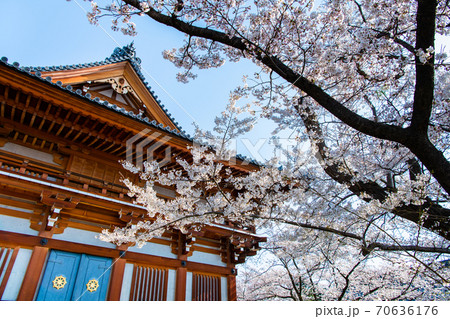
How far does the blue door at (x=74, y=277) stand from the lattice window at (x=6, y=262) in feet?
1.82

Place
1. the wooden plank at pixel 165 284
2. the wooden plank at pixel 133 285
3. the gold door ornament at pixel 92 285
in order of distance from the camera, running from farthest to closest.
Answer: the wooden plank at pixel 165 284 → the wooden plank at pixel 133 285 → the gold door ornament at pixel 92 285

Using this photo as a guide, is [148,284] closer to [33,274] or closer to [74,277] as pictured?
[74,277]

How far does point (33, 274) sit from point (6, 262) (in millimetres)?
507

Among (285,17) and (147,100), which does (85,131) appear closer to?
(147,100)

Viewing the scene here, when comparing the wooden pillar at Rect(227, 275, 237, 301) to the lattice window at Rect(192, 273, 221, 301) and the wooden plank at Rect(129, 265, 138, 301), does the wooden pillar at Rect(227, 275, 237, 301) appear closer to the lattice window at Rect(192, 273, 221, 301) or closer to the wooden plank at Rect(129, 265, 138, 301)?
the lattice window at Rect(192, 273, 221, 301)

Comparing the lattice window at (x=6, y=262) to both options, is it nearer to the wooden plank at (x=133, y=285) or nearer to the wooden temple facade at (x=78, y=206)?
the wooden temple facade at (x=78, y=206)

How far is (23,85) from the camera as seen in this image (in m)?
4.82

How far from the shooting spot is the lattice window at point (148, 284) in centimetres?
601

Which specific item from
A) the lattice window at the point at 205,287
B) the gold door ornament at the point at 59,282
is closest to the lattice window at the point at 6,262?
the gold door ornament at the point at 59,282

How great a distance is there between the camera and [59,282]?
17.2ft

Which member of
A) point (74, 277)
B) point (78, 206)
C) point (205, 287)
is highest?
point (78, 206)

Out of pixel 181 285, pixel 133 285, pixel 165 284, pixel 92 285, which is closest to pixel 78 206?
pixel 92 285

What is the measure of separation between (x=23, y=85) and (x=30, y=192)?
2044 mm

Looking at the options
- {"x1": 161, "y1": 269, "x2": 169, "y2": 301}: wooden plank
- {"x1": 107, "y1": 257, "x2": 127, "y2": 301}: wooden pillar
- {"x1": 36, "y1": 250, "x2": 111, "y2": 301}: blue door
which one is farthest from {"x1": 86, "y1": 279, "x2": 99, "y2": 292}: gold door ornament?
{"x1": 161, "y1": 269, "x2": 169, "y2": 301}: wooden plank
